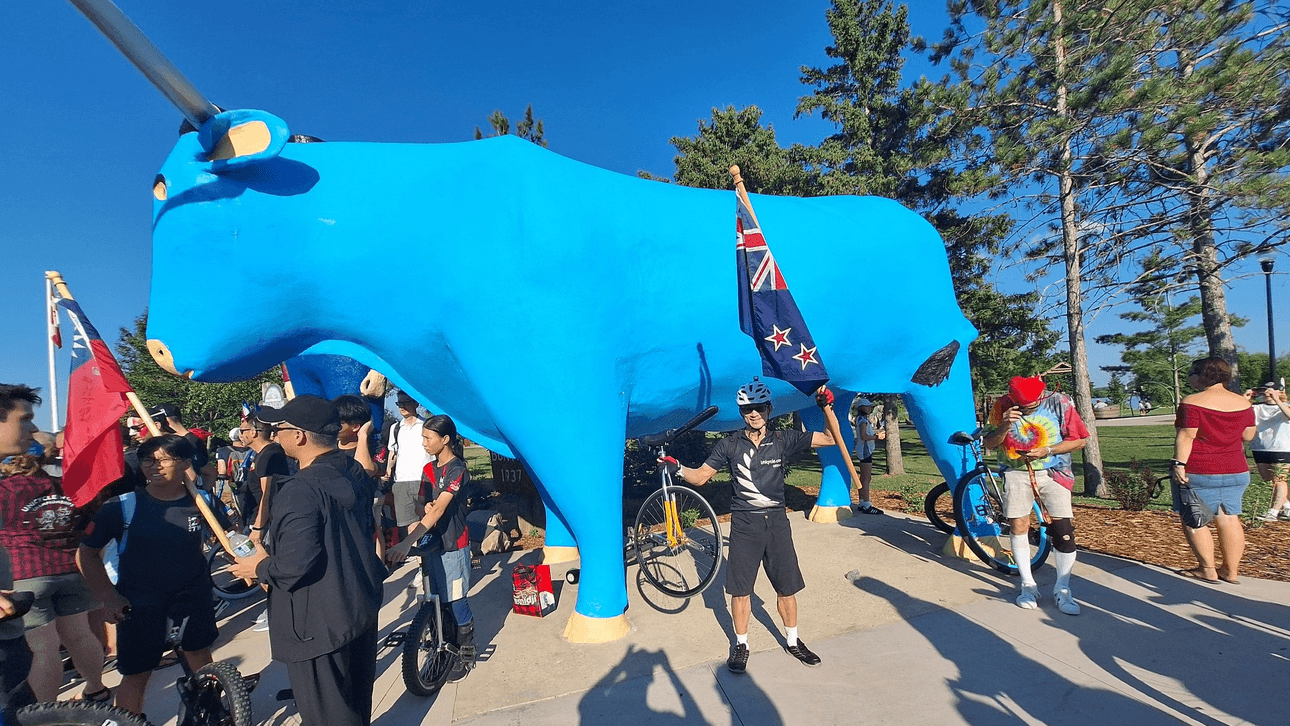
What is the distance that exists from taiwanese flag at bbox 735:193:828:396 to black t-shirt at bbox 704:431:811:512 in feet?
1.98

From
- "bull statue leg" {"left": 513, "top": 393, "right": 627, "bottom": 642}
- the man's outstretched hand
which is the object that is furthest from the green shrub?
"bull statue leg" {"left": 513, "top": 393, "right": 627, "bottom": 642}

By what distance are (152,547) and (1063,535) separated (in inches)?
233

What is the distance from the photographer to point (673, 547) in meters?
5.16

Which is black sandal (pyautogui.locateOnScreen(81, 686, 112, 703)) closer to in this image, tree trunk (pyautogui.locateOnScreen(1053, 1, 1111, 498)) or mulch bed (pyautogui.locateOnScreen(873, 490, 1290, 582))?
mulch bed (pyautogui.locateOnScreen(873, 490, 1290, 582))

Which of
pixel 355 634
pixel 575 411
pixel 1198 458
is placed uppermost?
pixel 575 411

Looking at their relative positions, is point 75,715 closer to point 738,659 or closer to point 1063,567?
point 738,659

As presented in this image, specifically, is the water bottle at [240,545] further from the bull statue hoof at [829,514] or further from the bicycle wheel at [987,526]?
the bull statue hoof at [829,514]

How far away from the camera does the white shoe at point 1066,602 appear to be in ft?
13.4

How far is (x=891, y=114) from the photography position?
1291cm

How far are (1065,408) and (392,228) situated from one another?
5214mm

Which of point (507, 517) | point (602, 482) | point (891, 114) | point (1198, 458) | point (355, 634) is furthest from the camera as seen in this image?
point (891, 114)

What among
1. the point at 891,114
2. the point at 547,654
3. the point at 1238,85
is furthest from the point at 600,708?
the point at 891,114

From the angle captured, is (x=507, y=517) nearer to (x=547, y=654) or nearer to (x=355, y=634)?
(x=547, y=654)

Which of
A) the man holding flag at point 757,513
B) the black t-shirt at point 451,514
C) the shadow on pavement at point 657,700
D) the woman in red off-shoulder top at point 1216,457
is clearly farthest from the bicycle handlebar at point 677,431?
the woman in red off-shoulder top at point 1216,457
